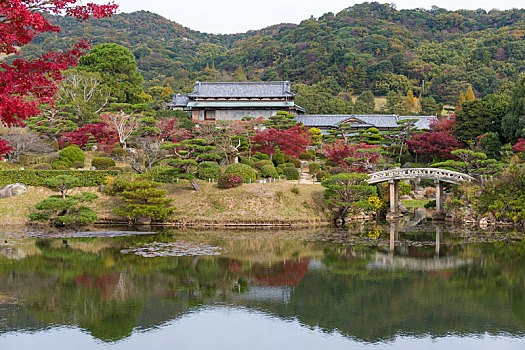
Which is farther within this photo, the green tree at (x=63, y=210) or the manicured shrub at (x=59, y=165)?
the manicured shrub at (x=59, y=165)

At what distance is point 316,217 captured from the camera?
29453 mm

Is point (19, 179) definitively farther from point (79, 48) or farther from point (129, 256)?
point (79, 48)

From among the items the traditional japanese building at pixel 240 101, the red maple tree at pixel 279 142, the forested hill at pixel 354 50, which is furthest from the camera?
the forested hill at pixel 354 50

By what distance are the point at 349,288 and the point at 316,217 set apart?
1475cm

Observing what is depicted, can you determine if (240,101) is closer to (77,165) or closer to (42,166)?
(77,165)

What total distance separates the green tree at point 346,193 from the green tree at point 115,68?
27685 mm

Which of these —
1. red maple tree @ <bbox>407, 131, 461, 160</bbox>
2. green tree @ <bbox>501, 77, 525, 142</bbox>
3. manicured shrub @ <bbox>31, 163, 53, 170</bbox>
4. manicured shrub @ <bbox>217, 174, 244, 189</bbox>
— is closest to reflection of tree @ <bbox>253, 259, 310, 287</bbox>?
manicured shrub @ <bbox>217, 174, 244, 189</bbox>

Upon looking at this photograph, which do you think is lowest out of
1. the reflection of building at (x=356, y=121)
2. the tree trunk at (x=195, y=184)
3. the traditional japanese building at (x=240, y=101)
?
the tree trunk at (x=195, y=184)

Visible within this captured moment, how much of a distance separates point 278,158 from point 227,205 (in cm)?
978

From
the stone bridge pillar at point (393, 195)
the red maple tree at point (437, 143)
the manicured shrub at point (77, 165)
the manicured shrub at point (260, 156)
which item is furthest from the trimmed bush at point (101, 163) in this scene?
the red maple tree at point (437, 143)

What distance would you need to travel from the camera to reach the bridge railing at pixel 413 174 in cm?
3082

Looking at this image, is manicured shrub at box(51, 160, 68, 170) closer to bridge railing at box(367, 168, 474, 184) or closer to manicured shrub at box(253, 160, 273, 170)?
manicured shrub at box(253, 160, 273, 170)

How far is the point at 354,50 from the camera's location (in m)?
95.1

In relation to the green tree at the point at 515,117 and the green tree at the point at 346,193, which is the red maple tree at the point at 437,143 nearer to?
the green tree at the point at 515,117
